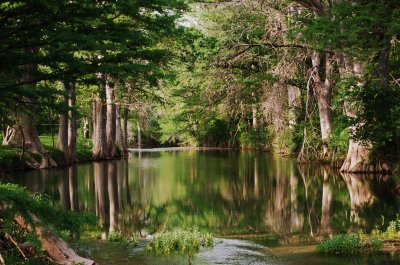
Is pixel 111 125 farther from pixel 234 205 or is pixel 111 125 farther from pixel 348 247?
pixel 348 247

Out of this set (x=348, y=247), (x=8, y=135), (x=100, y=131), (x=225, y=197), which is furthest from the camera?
(x=100, y=131)

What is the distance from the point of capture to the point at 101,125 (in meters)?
34.7

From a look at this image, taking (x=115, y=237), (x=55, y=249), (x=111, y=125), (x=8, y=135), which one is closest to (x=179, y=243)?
(x=115, y=237)

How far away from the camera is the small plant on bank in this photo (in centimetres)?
1048

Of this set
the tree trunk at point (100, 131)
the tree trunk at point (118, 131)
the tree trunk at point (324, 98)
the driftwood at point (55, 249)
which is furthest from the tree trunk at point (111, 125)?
the driftwood at point (55, 249)

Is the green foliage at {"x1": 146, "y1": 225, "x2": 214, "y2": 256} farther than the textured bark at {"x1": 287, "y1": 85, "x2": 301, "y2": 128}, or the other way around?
the textured bark at {"x1": 287, "y1": 85, "x2": 301, "y2": 128}

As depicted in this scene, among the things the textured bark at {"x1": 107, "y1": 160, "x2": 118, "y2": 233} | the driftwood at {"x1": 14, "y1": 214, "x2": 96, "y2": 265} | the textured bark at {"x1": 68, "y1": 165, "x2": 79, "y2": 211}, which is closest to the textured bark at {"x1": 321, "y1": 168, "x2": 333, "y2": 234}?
the textured bark at {"x1": 107, "y1": 160, "x2": 118, "y2": 233}

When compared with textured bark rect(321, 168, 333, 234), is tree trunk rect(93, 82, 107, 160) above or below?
above

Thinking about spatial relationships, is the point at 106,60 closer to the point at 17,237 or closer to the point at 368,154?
the point at 17,237

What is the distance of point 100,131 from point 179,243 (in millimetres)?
24969

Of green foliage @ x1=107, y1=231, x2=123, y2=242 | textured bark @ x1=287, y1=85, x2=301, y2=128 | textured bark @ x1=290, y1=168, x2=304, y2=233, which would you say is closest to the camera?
green foliage @ x1=107, y1=231, x2=123, y2=242

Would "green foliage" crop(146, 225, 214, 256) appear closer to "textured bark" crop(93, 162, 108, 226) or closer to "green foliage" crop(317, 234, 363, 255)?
"green foliage" crop(317, 234, 363, 255)

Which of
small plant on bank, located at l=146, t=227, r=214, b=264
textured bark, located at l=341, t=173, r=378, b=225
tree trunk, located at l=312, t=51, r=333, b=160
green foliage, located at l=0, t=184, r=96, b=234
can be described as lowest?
small plant on bank, located at l=146, t=227, r=214, b=264

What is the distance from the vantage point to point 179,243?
10812 mm
